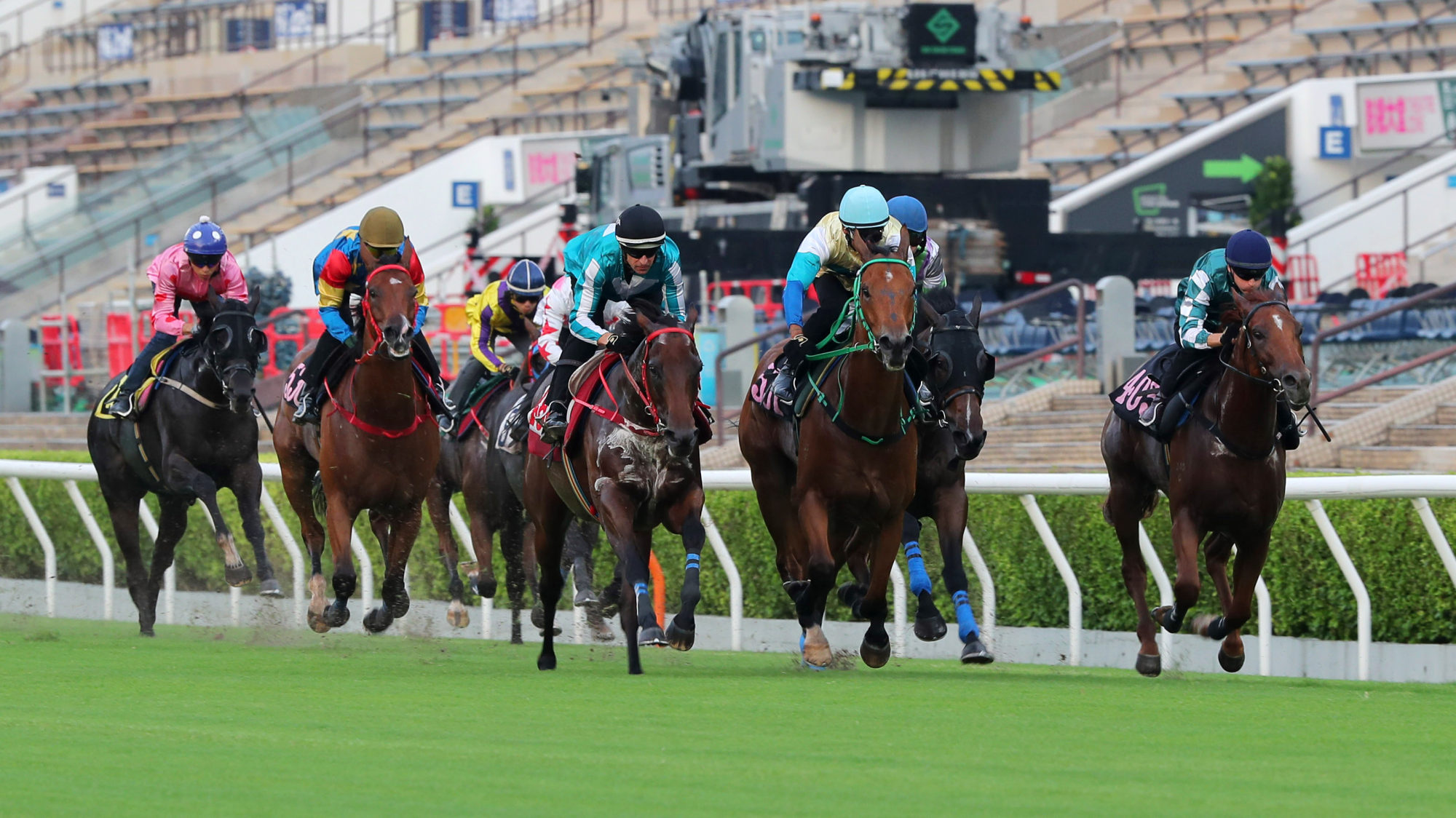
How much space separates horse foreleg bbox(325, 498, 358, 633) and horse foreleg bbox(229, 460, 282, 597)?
117 centimetres

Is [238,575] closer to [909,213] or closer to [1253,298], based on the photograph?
[909,213]

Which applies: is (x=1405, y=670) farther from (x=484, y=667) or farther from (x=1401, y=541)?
(x=484, y=667)

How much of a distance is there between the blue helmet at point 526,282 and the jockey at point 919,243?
3023mm

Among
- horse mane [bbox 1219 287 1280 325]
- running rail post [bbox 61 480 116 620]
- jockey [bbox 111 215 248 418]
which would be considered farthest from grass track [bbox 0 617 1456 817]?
running rail post [bbox 61 480 116 620]

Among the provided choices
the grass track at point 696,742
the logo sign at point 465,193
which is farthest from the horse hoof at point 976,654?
Answer: the logo sign at point 465,193

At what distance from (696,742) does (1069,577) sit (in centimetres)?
468

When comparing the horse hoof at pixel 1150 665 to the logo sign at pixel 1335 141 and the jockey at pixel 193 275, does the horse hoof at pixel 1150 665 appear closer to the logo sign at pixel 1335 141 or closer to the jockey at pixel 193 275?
the jockey at pixel 193 275

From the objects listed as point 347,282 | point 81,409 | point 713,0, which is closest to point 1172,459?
point 347,282

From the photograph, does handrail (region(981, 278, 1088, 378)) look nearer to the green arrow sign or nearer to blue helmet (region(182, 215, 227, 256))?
blue helmet (region(182, 215, 227, 256))

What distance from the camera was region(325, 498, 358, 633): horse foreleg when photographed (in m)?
9.95

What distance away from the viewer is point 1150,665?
904 cm

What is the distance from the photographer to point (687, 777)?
5.45 metres

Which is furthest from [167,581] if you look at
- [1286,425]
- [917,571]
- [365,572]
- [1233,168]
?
[1233,168]

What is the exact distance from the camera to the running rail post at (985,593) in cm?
1095
